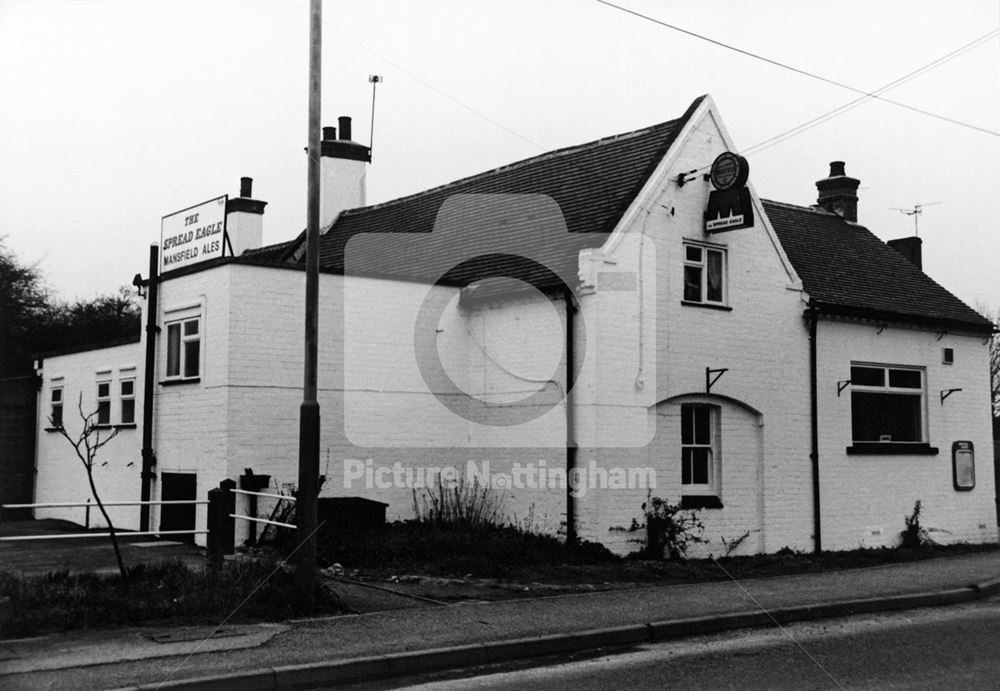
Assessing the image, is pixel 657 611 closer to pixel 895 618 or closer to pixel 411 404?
pixel 895 618

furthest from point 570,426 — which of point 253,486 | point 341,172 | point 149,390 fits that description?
point 341,172

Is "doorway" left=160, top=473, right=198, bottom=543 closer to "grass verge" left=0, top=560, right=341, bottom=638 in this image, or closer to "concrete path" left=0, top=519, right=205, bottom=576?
"concrete path" left=0, top=519, right=205, bottom=576

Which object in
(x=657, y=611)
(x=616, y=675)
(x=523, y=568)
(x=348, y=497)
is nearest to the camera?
(x=616, y=675)

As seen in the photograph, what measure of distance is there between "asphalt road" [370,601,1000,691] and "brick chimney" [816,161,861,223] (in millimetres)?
16195

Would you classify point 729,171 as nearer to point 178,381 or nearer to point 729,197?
point 729,197

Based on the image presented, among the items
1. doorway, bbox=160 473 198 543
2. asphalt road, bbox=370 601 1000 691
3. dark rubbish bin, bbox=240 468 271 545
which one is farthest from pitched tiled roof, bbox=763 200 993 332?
doorway, bbox=160 473 198 543

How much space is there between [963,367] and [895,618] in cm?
1129

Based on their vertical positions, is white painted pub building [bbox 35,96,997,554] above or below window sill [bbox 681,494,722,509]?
above

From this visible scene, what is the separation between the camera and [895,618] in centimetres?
1219

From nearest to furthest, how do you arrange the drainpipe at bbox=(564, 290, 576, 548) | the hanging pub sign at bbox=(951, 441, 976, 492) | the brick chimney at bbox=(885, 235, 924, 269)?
the drainpipe at bbox=(564, 290, 576, 548)
the hanging pub sign at bbox=(951, 441, 976, 492)
the brick chimney at bbox=(885, 235, 924, 269)

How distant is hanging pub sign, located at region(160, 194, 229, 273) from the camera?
17.9 meters

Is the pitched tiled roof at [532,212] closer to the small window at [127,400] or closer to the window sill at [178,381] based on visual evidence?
the window sill at [178,381]

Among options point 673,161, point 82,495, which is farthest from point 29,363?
point 673,161

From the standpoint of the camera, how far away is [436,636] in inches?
390
